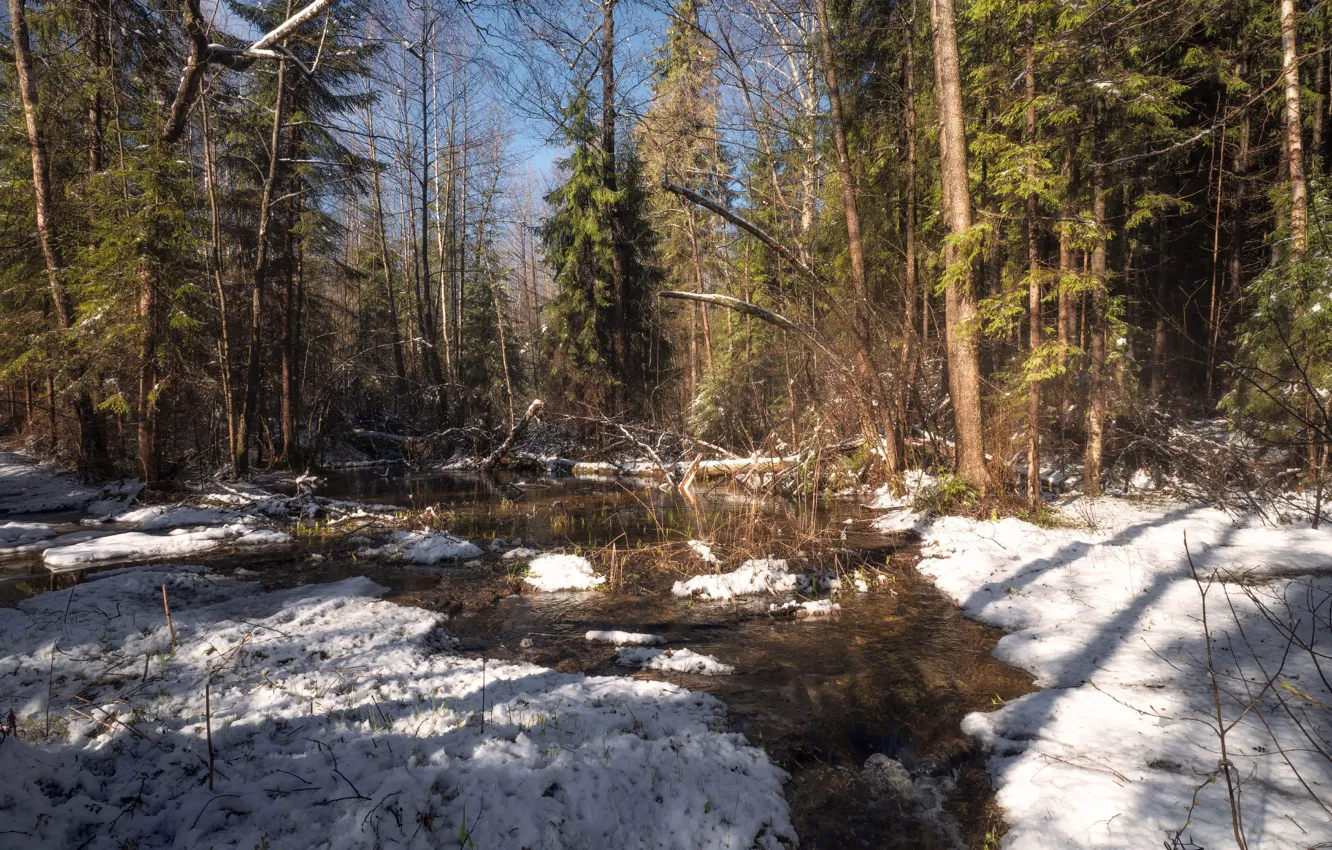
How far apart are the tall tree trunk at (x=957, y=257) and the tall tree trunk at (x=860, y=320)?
5.60ft

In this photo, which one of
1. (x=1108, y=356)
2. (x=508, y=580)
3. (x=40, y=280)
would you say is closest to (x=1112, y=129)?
(x=1108, y=356)

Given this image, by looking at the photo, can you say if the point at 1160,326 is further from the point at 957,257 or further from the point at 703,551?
the point at 703,551

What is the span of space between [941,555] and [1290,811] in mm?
5236

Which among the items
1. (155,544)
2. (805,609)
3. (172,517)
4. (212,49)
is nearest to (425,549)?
(155,544)

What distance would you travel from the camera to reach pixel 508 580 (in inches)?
287

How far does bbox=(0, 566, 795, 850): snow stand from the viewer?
2.49 metres

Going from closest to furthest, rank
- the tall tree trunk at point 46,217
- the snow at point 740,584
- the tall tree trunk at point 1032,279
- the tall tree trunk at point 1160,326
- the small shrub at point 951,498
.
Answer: the snow at point 740,584 → the tall tree trunk at point 1032,279 → the small shrub at point 951,498 → the tall tree trunk at point 46,217 → the tall tree trunk at point 1160,326

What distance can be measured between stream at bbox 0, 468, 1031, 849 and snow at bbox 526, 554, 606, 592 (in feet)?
A: 0.85

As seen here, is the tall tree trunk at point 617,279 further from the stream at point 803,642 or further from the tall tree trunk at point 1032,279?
the tall tree trunk at point 1032,279

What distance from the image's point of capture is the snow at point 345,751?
98.1 inches

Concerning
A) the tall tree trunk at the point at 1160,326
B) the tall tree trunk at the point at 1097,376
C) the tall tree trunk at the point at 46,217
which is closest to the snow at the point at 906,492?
the tall tree trunk at the point at 1097,376

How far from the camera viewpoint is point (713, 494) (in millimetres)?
13906

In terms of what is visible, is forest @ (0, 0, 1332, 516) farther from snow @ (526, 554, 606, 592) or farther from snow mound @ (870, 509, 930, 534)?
snow @ (526, 554, 606, 592)

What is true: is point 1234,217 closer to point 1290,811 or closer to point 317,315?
point 1290,811
